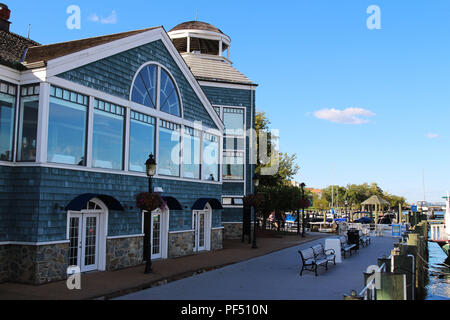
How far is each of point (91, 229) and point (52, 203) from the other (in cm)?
206

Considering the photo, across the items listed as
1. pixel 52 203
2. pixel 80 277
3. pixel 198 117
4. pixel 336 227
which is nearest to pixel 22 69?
pixel 52 203

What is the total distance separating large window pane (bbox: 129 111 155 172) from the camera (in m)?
15.8

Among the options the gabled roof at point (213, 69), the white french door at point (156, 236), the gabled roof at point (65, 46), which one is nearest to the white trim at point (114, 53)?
the gabled roof at point (65, 46)

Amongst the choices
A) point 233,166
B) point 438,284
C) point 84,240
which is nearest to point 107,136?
point 84,240

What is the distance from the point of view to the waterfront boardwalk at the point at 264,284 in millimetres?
10594

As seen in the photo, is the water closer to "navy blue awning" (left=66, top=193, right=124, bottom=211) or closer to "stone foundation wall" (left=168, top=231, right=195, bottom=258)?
"stone foundation wall" (left=168, top=231, right=195, bottom=258)

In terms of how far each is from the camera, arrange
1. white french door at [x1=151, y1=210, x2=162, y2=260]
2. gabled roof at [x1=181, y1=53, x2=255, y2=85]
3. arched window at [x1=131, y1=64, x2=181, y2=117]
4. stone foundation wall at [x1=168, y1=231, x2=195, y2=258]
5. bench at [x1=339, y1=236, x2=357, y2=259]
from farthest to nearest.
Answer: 1. gabled roof at [x1=181, y1=53, x2=255, y2=85]
2. bench at [x1=339, y1=236, x2=357, y2=259]
3. stone foundation wall at [x1=168, y1=231, x2=195, y2=258]
4. white french door at [x1=151, y1=210, x2=162, y2=260]
5. arched window at [x1=131, y1=64, x2=181, y2=117]

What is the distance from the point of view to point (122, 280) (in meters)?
12.4

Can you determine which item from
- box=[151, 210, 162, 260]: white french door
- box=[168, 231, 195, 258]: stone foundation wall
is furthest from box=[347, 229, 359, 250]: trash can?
box=[151, 210, 162, 260]: white french door

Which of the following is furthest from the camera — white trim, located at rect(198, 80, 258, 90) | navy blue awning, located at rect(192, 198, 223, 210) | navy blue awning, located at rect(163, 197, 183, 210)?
white trim, located at rect(198, 80, 258, 90)

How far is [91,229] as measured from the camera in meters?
13.9

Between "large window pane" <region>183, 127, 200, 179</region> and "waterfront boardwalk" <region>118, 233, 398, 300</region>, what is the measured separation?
4864 millimetres
